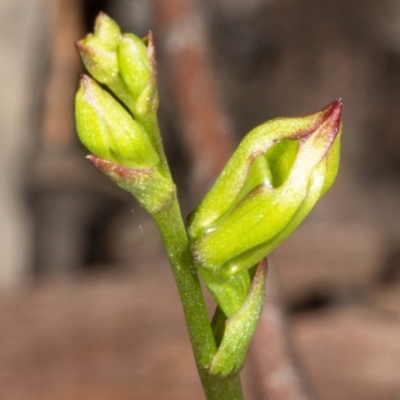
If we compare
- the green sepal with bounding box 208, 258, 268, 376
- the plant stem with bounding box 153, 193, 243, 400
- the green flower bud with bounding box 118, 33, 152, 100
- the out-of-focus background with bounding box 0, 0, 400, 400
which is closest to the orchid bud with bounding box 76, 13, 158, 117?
the green flower bud with bounding box 118, 33, 152, 100

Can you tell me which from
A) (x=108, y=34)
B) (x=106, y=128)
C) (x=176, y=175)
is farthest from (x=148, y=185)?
(x=176, y=175)

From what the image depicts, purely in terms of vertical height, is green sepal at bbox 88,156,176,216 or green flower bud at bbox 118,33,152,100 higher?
green flower bud at bbox 118,33,152,100

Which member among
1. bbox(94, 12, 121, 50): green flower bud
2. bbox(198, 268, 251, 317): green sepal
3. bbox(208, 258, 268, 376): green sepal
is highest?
bbox(94, 12, 121, 50): green flower bud

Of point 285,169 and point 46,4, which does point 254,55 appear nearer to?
point 46,4

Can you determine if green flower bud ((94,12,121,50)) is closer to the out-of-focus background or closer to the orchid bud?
the orchid bud

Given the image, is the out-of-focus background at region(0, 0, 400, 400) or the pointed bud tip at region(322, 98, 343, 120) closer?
the pointed bud tip at region(322, 98, 343, 120)

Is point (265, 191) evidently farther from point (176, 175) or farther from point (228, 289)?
point (176, 175)

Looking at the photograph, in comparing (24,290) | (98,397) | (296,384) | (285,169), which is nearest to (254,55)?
(24,290)
